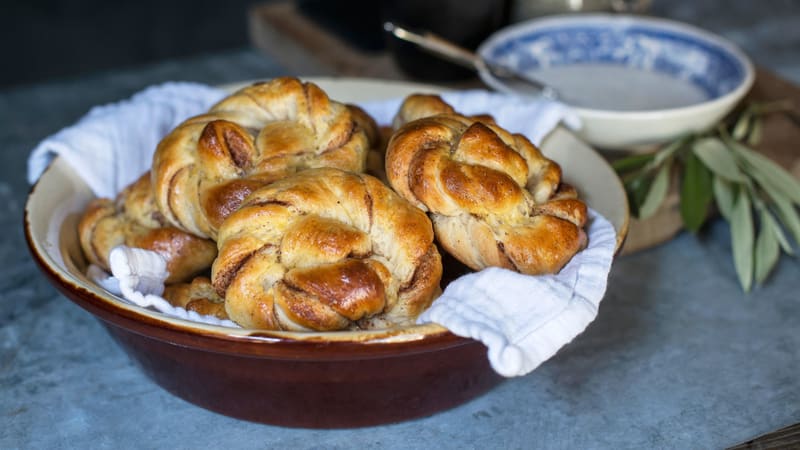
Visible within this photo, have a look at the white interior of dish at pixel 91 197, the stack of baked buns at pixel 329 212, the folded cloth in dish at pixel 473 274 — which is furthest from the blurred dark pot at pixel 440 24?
the stack of baked buns at pixel 329 212

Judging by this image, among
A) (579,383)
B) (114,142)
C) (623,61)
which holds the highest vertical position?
(114,142)

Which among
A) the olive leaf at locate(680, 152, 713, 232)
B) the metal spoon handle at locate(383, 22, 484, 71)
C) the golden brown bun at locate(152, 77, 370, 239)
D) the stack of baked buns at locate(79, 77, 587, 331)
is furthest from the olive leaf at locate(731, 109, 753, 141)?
the golden brown bun at locate(152, 77, 370, 239)

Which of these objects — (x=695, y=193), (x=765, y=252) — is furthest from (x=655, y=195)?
(x=765, y=252)

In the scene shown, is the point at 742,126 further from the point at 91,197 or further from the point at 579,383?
the point at 91,197

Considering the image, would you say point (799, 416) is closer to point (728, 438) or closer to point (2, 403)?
point (728, 438)

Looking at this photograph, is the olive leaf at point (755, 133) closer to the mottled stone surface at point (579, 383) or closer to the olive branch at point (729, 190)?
the olive branch at point (729, 190)

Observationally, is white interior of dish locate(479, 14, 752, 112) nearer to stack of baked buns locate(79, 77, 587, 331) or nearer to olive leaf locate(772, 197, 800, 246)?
olive leaf locate(772, 197, 800, 246)
